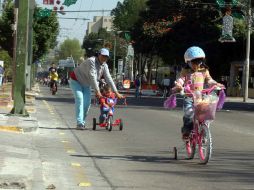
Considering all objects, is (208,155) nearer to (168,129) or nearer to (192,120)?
(192,120)

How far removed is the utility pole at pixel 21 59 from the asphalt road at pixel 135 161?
85 cm

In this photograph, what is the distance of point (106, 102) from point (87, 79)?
45.6 inches

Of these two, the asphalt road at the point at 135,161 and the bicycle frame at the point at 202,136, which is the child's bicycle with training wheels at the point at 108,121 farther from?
the bicycle frame at the point at 202,136

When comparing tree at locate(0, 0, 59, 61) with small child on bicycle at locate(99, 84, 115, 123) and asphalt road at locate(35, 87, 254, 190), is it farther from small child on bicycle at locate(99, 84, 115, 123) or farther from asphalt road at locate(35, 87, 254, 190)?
asphalt road at locate(35, 87, 254, 190)

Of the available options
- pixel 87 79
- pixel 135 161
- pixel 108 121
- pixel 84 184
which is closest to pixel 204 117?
pixel 135 161

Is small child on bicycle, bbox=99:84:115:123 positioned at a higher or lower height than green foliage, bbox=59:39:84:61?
lower

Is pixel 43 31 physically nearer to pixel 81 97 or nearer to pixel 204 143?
pixel 81 97

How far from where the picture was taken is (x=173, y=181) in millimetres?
8406

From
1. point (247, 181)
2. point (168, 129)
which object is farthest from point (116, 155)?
point (168, 129)

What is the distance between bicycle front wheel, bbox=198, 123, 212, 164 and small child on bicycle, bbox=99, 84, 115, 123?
18.0 ft

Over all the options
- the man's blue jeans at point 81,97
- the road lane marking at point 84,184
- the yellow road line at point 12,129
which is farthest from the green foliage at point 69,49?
the road lane marking at point 84,184

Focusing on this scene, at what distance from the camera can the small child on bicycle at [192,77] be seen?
9.98m

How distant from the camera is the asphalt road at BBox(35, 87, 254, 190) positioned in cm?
824

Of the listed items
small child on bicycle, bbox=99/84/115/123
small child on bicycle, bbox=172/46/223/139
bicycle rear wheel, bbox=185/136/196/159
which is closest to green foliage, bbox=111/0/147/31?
small child on bicycle, bbox=99/84/115/123
